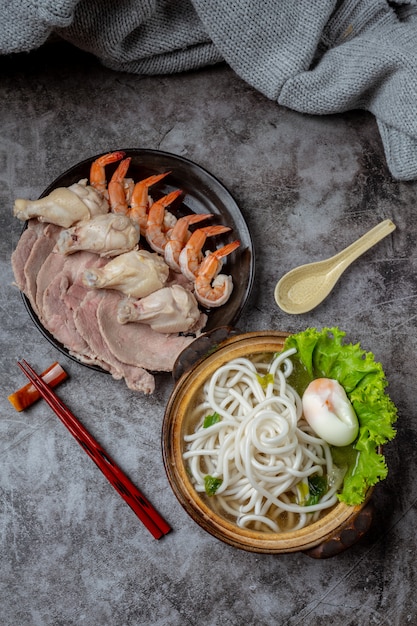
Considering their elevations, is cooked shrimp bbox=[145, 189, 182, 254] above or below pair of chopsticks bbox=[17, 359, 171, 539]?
above

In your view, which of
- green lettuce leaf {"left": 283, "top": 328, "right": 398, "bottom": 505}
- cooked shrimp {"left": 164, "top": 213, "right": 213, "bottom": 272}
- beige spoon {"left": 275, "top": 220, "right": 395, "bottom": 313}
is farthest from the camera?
beige spoon {"left": 275, "top": 220, "right": 395, "bottom": 313}

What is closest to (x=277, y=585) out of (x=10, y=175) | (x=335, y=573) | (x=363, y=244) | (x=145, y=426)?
(x=335, y=573)

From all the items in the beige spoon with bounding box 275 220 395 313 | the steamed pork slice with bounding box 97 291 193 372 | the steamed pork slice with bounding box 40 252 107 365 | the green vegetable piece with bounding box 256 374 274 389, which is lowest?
the beige spoon with bounding box 275 220 395 313

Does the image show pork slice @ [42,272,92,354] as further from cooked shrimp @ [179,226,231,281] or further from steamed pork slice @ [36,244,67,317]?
cooked shrimp @ [179,226,231,281]

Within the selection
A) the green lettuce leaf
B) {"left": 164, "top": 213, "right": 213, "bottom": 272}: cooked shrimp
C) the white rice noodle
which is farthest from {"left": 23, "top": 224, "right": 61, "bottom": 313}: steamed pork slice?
the green lettuce leaf

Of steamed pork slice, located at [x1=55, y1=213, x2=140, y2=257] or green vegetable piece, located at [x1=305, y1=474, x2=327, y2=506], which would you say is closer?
green vegetable piece, located at [x1=305, y1=474, x2=327, y2=506]

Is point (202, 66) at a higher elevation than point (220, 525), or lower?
higher

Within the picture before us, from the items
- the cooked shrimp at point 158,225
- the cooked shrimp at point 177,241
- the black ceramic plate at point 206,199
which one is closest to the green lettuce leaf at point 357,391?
the black ceramic plate at point 206,199

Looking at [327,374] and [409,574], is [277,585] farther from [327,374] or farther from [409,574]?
[327,374]
